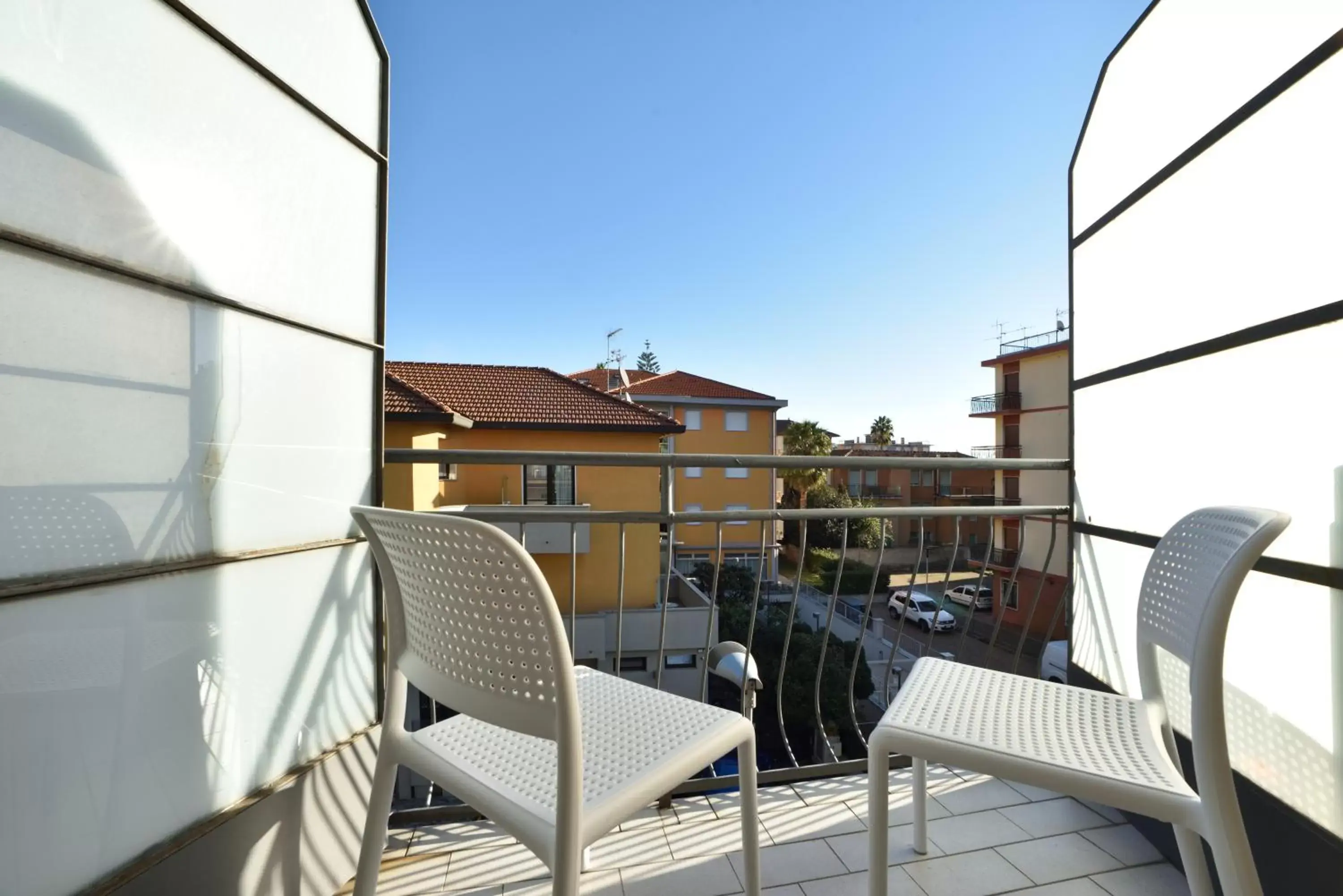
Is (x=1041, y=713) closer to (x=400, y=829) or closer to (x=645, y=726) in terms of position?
(x=645, y=726)

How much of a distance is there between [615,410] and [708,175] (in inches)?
576

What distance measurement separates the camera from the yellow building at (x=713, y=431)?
23.3 metres

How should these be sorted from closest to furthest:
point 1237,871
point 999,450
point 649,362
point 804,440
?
1. point 1237,871
2. point 999,450
3. point 804,440
4. point 649,362

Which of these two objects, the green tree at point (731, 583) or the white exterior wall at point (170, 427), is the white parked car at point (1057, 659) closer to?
the white exterior wall at point (170, 427)

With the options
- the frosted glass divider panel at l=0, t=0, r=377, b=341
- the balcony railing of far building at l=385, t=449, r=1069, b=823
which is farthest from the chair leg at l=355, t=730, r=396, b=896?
the frosted glass divider panel at l=0, t=0, r=377, b=341

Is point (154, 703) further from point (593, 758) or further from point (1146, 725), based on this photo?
point (1146, 725)

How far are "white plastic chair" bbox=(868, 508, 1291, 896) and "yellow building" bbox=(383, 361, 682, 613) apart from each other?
1019 cm

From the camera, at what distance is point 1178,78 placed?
1735mm

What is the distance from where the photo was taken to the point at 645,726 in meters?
1.17

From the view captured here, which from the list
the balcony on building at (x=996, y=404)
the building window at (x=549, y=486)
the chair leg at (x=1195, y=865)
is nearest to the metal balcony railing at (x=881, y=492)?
the balcony on building at (x=996, y=404)

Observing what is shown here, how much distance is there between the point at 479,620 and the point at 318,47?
1.59 meters

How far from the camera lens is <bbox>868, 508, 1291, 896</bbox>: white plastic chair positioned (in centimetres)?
91

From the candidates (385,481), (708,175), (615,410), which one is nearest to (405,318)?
(708,175)

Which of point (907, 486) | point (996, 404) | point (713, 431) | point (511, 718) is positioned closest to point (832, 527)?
point (907, 486)
